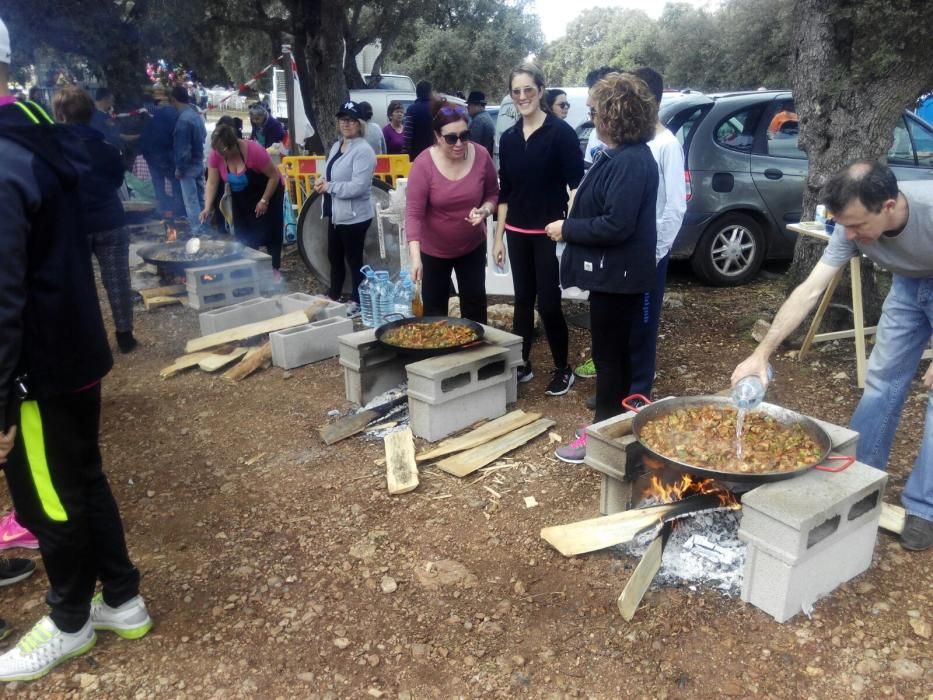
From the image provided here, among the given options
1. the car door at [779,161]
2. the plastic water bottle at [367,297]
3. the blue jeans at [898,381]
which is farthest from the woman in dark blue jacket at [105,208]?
the car door at [779,161]

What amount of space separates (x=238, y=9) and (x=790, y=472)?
14.8 metres

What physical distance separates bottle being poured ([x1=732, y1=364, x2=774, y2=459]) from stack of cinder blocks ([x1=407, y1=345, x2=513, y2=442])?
1690 mm

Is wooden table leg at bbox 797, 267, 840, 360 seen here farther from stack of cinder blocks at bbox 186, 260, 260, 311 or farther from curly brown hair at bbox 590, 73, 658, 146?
stack of cinder blocks at bbox 186, 260, 260, 311

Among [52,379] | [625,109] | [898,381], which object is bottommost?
[898,381]

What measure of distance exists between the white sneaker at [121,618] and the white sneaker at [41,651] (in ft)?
0.26

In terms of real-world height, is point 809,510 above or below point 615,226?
below

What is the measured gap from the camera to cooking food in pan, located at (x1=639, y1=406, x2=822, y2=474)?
3057mm

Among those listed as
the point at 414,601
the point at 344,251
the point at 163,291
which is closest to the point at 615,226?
the point at 414,601

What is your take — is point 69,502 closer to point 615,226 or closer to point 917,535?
point 615,226

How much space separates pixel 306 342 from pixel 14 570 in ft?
9.25

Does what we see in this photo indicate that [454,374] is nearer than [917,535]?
No

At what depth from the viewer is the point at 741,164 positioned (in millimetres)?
7289

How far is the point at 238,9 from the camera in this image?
1452 cm

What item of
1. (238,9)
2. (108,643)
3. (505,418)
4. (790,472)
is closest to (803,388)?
(505,418)
